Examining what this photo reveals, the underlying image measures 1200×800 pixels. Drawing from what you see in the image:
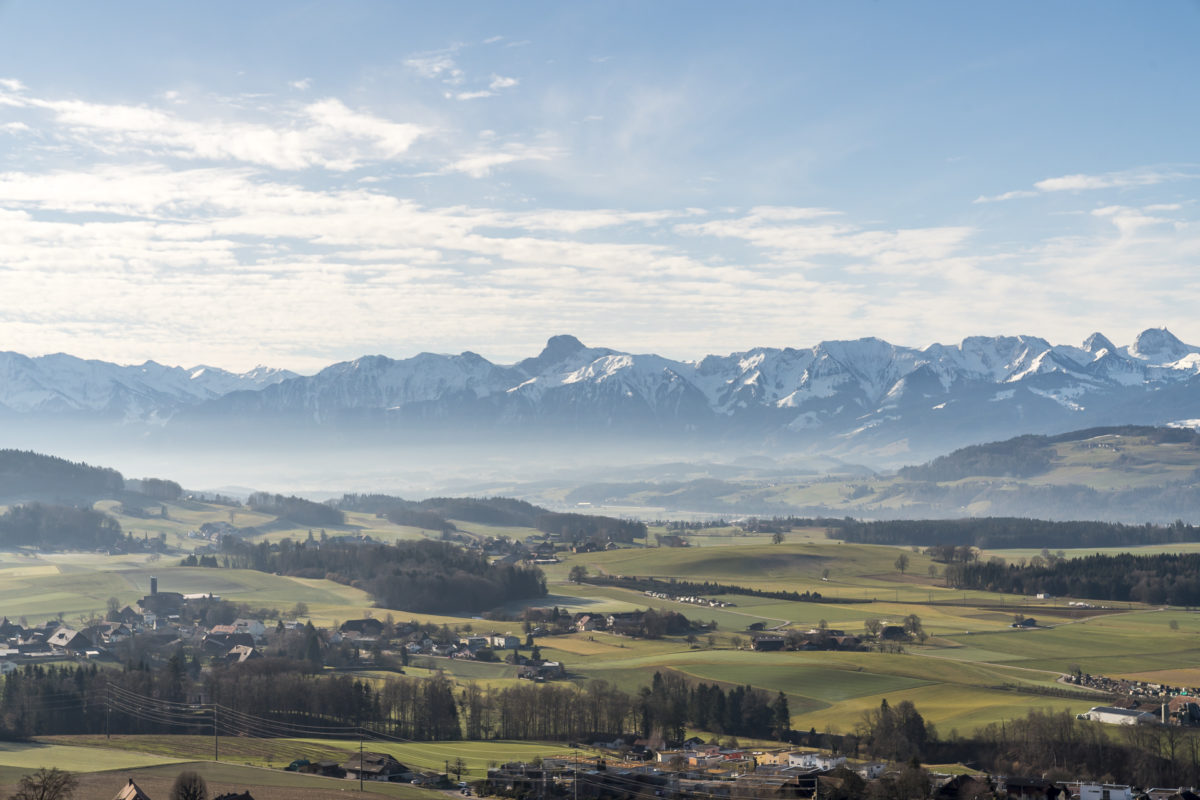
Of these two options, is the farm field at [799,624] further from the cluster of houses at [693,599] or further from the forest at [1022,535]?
the forest at [1022,535]

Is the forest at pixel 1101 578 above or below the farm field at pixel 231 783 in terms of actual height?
above

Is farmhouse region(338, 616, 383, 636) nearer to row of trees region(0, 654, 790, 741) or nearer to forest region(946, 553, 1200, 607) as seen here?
row of trees region(0, 654, 790, 741)

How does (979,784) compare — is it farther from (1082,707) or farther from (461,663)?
(461,663)

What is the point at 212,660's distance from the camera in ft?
272

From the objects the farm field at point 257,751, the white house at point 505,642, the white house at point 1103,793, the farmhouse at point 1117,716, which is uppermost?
the farmhouse at point 1117,716

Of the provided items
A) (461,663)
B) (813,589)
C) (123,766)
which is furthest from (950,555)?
(123,766)

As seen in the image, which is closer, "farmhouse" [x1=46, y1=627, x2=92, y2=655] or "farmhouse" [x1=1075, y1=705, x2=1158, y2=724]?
"farmhouse" [x1=1075, y1=705, x2=1158, y2=724]

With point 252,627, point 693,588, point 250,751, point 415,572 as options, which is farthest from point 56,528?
point 250,751

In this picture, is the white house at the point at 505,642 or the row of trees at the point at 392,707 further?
the white house at the point at 505,642

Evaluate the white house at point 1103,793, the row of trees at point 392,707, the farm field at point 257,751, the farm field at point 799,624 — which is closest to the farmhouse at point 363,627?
the farm field at point 799,624

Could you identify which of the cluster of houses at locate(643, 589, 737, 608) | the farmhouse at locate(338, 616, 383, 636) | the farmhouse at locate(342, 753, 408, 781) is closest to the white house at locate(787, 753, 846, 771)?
the farmhouse at locate(342, 753, 408, 781)

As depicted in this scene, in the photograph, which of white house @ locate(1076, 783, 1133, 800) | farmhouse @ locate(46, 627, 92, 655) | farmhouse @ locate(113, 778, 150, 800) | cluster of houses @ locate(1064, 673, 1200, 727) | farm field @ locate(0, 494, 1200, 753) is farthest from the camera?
farmhouse @ locate(46, 627, 92, 655)

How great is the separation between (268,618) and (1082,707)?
6596 cm

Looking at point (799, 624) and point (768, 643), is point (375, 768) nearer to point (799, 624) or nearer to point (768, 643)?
point (768, 643)
